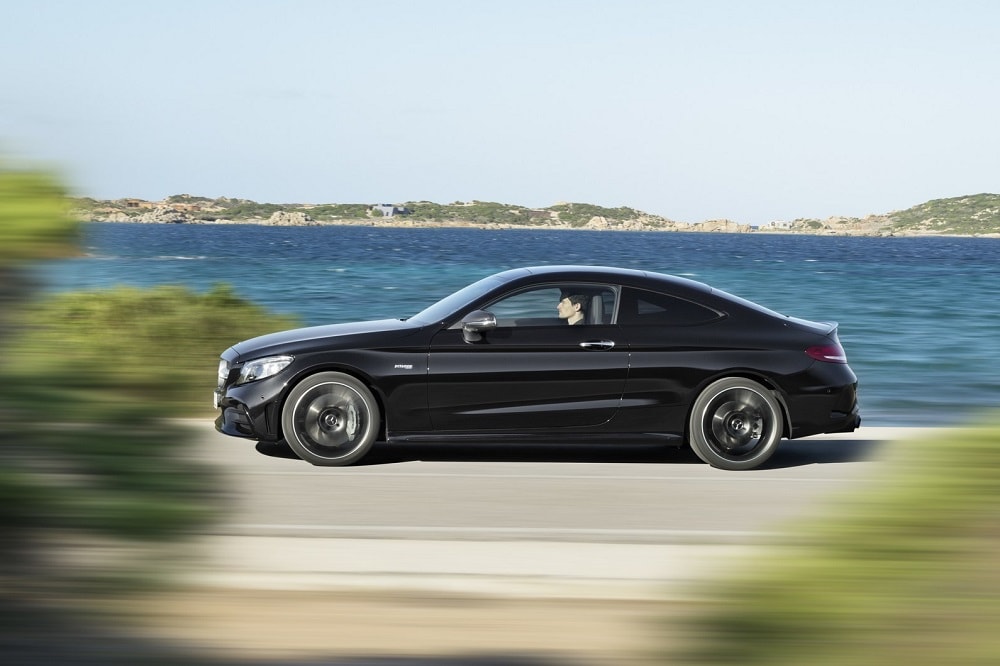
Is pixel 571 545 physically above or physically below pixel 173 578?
below

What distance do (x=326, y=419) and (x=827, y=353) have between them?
156 inches

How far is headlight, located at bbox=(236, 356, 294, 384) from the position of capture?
31.3 ft

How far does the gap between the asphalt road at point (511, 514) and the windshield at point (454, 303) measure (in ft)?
3.75

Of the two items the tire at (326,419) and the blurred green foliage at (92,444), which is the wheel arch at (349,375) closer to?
the tire at (326,419)

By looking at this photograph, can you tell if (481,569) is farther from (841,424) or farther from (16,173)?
(841,424)

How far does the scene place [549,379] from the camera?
31.3 feet

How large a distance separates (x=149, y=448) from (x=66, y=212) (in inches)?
24.4

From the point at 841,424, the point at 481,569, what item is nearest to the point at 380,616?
the point at 481,569

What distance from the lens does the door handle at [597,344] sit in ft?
31.6

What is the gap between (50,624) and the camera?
3.05 metres

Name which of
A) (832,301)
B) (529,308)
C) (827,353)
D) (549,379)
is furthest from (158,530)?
(832,301)

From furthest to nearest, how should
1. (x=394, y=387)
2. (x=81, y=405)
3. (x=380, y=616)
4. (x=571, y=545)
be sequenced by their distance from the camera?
(x=394, y=387), (x=571, y=545), (x=380, y=616), (x=81, y=405)

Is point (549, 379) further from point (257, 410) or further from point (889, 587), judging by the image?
point (889, 587)

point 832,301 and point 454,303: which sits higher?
point 454,303
